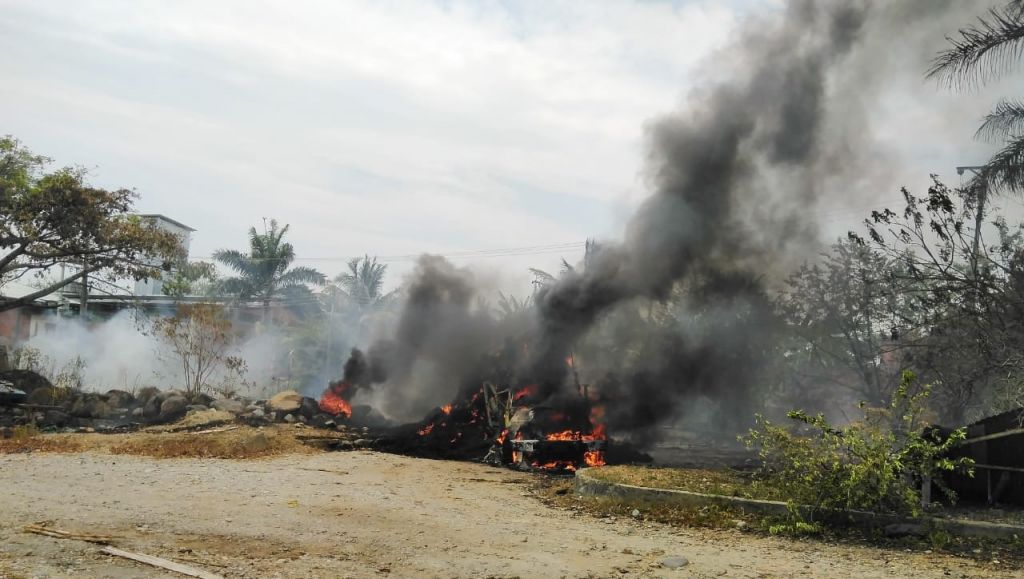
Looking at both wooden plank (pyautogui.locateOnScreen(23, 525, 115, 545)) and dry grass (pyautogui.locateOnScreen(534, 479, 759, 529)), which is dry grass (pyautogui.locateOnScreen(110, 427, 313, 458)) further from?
wooden plank (pyautogui.locateOnScreen(23, 525, 115, 545))

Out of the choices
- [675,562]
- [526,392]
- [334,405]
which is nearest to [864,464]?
[675,562]

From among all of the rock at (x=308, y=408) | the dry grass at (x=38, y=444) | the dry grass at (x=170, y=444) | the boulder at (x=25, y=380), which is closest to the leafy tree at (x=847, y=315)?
the dry grass at (x=170, y=444)

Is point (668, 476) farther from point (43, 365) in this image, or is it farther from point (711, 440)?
point (43, 365)

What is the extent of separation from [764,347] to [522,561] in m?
17.1

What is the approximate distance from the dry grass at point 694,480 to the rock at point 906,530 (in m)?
1.23

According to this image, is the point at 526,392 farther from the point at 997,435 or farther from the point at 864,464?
the point at 864,464

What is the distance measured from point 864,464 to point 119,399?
22.4 meters

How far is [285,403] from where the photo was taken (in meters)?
22.8

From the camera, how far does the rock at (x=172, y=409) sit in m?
22.0

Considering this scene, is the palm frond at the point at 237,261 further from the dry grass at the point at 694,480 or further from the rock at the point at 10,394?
the dry grass at the point at 694,480

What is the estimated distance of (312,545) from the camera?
7.16 m

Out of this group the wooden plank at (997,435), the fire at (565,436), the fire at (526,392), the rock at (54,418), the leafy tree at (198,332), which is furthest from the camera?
the leafy tree at (198,332)

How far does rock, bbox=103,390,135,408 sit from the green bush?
2082 centimetres

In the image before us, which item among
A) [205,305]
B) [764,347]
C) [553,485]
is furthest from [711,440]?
[205,305]
